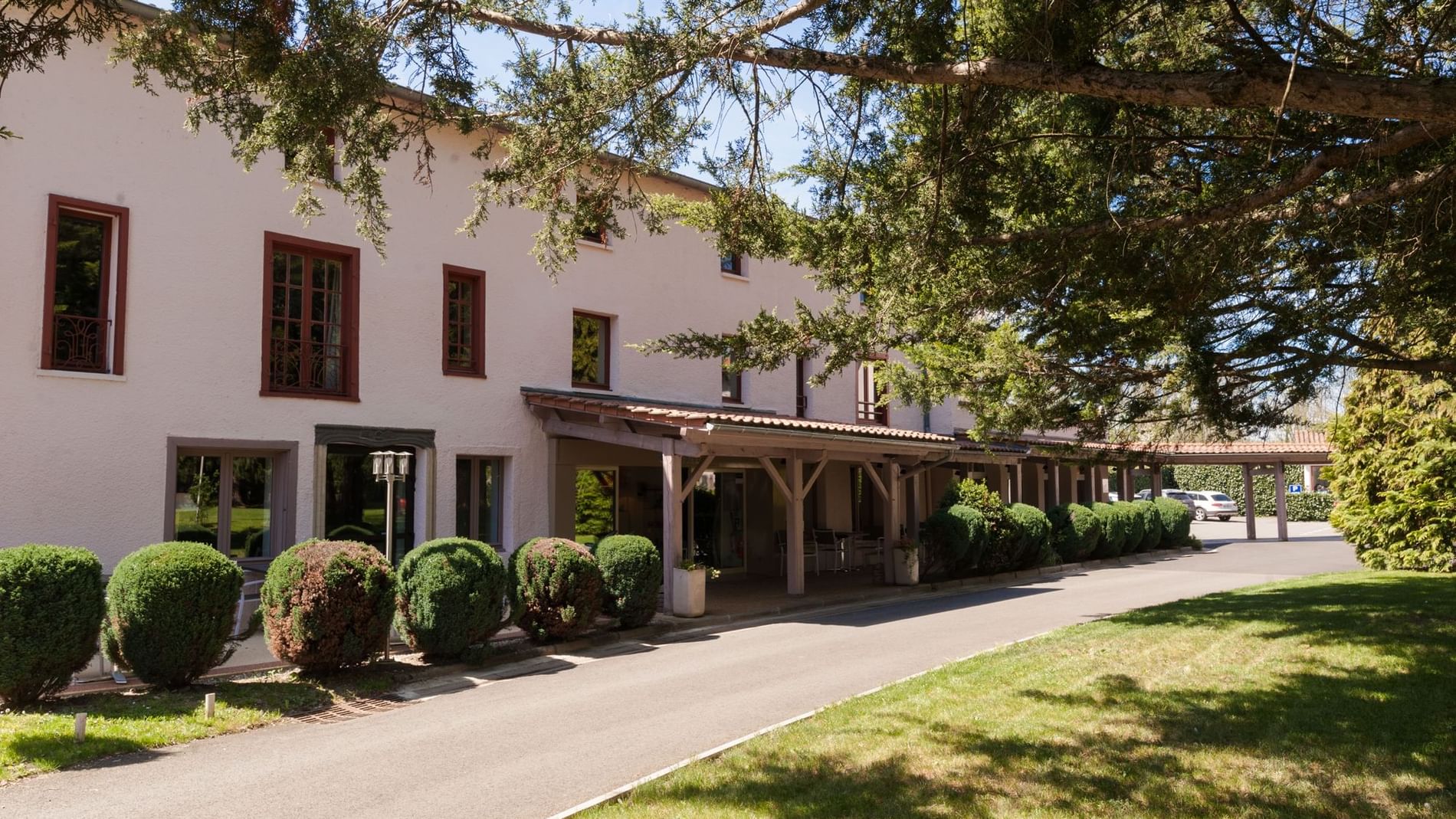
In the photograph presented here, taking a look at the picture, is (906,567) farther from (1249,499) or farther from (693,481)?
(1249,499)

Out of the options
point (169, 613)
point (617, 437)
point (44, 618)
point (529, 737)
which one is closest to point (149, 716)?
point (169, 613)

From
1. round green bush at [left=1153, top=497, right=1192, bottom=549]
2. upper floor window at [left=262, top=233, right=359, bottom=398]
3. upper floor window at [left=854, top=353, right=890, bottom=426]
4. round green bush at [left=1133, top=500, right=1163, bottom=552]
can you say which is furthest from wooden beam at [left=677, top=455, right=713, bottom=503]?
round green bush at [left=1153, top=497, right=1192, bottom=549]

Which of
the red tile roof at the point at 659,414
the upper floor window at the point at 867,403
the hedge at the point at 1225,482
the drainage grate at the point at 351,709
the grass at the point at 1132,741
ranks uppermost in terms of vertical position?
the upper floor window at the point at 867,403

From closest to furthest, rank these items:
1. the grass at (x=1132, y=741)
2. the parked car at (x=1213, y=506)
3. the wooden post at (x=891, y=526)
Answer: the grass at (x=1132, y=741), the wooden post at (x=891, y=526), the parked car at (x=1213, y=506)

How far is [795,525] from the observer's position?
55.4ft

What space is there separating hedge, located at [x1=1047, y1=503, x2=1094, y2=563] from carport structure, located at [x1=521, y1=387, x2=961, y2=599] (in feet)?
19.1

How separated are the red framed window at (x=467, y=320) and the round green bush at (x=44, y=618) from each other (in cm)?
702

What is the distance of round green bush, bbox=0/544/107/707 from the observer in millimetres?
7641

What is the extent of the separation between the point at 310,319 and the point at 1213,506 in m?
47.3

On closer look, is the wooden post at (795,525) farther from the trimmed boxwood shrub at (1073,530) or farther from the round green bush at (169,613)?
the round green bush at (169,613)

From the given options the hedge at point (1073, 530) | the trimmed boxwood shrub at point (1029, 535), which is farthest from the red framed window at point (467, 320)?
the hedge at point (1073, 530)

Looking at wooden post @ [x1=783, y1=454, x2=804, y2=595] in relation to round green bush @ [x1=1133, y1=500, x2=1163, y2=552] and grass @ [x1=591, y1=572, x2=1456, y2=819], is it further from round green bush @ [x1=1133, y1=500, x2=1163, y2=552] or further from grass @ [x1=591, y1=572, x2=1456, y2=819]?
round green bush @ [x1=1133, y1=500, x2=1163, y2=552]

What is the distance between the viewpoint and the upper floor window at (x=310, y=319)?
41.5 feet

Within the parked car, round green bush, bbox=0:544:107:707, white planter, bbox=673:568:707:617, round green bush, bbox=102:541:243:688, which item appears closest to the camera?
round green bush, bbox=0:544:107:707
